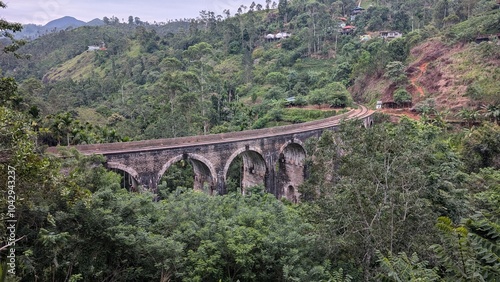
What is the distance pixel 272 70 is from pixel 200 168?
3666 cm

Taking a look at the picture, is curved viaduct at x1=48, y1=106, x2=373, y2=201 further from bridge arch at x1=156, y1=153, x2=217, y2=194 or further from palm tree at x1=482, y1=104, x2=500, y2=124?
palm tree at x1=482, y1=104, x2=500, y2=124

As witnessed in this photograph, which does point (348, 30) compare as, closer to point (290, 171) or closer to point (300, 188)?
point (290, 171)

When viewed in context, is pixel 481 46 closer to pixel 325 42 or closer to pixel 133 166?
pixel 325 42

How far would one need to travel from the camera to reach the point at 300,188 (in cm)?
1377

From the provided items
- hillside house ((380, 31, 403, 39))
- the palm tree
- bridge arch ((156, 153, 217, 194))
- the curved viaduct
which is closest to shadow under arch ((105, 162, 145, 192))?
the curved viaduct

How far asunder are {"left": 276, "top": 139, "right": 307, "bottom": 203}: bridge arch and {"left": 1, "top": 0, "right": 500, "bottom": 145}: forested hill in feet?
28.3

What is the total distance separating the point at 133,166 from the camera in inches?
684

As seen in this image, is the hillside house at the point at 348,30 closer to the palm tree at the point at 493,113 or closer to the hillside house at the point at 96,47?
the palm tree at the point at 493,113

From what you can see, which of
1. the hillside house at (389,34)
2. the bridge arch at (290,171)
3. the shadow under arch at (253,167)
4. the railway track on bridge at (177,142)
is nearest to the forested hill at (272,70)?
the hillside house at (389,34)

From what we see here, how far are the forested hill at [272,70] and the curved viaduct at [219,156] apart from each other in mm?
5388

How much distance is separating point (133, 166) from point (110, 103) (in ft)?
117

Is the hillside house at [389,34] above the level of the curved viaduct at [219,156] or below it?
above

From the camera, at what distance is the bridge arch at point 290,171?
83.2 ft

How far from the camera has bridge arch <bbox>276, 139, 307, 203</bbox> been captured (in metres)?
25.4
